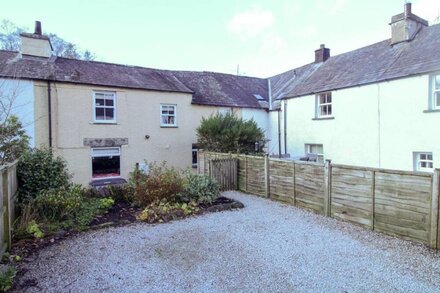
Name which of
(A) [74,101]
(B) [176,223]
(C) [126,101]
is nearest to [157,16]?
(C) [126,101]

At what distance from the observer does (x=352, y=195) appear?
7180mm

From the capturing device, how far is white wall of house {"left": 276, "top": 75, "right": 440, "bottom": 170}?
419 inches

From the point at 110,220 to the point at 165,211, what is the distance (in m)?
1.41

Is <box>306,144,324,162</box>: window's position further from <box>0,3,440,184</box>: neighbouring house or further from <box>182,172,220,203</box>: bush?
<box>182,172,220,203</box>: bush

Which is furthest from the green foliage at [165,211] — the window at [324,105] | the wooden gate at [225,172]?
the window at [324,105]

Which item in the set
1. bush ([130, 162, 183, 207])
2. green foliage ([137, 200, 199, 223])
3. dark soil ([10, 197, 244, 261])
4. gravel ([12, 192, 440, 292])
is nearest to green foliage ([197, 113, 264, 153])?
dark soil ([10, 197, 244, 261])

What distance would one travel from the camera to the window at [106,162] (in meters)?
13.9

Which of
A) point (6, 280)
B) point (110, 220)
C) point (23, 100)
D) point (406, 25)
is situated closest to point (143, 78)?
point (23, 100)

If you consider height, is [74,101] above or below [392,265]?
above

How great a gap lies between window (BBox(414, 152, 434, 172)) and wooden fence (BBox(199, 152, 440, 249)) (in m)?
5.56

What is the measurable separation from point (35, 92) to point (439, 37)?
56.3ft

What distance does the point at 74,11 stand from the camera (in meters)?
12.3

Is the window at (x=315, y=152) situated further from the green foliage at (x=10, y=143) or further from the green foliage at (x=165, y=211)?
the green foliage at (x=10, y=143)

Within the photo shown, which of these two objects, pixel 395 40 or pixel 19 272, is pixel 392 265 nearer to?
pixel 19 272
